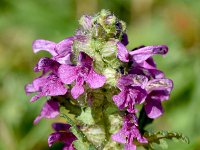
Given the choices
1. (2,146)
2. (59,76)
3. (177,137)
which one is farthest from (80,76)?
(2,146)

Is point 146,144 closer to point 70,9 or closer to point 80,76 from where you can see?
point 80,76

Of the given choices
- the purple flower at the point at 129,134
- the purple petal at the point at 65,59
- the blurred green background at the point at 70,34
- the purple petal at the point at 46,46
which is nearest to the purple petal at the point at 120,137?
the purple flower at the point at 129,134

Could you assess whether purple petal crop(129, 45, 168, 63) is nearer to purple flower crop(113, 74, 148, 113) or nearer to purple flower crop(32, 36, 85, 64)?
purple flower crop(113, 74, 148, 113)

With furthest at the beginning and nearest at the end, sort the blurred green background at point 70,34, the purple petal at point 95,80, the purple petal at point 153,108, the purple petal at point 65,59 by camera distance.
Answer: the blurred green background at point 70,34
the purple petal at point 153,108
the purple petal at point 65,59
the purple petal at point 95,80

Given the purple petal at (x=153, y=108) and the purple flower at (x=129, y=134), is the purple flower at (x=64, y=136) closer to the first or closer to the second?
the purple flower at (x=129, y=134)

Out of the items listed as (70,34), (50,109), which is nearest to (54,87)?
(50,109)
